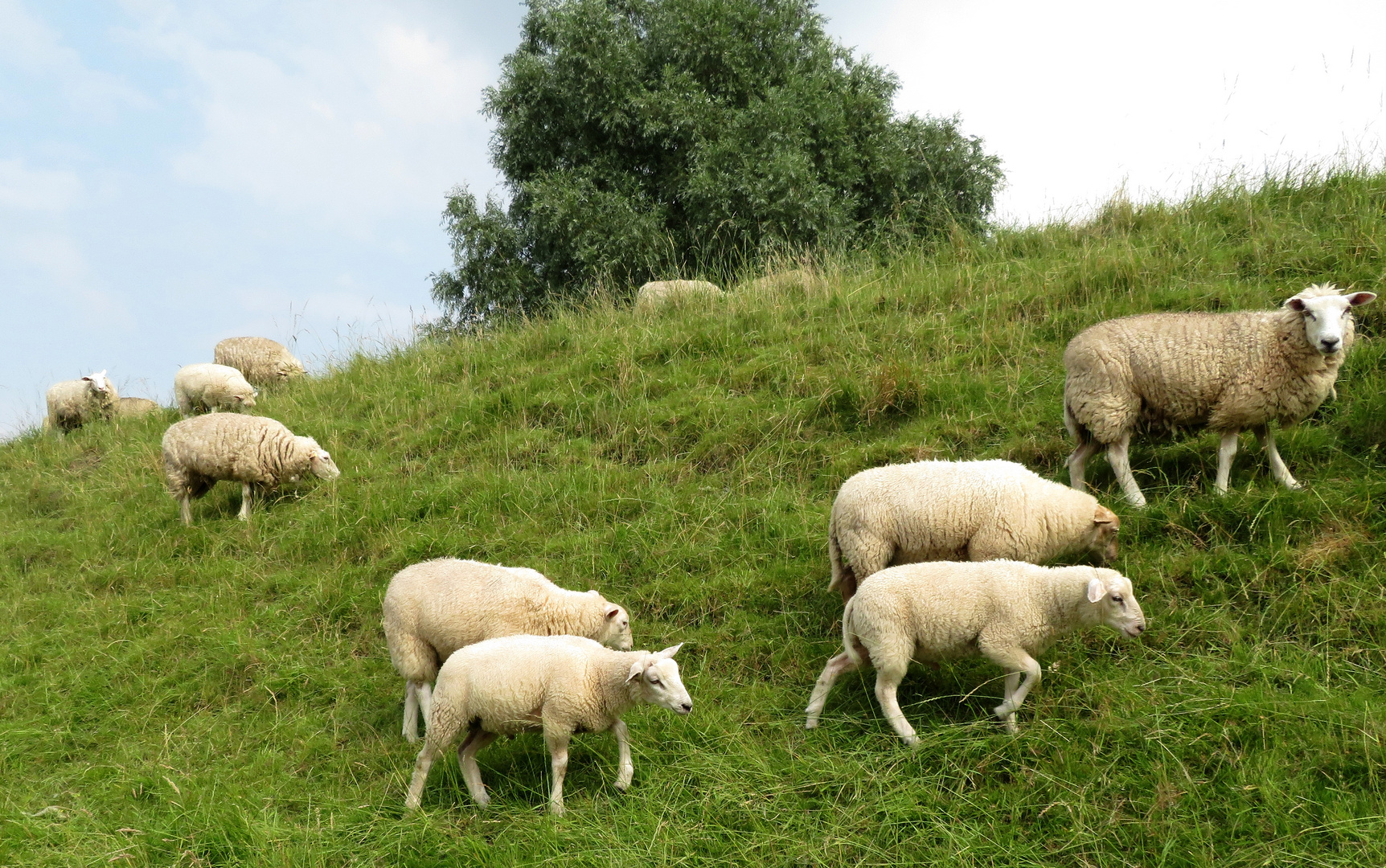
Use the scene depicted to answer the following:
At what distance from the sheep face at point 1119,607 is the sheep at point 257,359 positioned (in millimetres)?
14173

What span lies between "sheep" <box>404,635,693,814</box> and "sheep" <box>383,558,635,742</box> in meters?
0.69

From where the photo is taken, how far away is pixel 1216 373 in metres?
6.27

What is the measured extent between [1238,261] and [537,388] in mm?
7567

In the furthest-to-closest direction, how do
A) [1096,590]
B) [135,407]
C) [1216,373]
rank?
[135,407] < [1216,373] < [1096,590]

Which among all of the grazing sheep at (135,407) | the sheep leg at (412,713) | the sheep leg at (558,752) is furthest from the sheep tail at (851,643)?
the grazing sheep at (135,407)

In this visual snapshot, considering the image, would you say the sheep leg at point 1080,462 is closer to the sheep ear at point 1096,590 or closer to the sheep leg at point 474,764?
the sheep ear at point 1096,590

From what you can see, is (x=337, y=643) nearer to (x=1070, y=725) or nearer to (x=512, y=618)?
(x=512, y=618)

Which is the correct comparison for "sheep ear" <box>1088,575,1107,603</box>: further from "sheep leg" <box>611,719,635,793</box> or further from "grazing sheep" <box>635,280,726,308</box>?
"grazing sheep" <box>635,280,726,308</box>

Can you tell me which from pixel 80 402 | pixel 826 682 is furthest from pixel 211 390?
pixel 826 682

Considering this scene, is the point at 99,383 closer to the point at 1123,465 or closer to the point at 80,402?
the point at 80,402

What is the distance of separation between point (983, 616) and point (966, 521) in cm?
99

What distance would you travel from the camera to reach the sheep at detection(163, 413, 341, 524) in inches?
390

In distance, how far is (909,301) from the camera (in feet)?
34.3

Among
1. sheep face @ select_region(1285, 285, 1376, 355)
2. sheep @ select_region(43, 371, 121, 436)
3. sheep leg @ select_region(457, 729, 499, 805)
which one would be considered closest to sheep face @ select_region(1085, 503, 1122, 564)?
sheep face @ select_region(1285, 285, 1376, 355)
